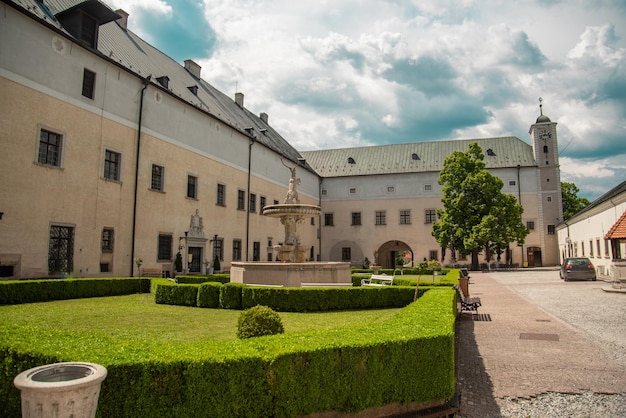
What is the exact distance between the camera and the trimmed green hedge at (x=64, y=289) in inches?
506

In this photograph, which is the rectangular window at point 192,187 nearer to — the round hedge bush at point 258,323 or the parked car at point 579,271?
the round hedge bush at point 258,323

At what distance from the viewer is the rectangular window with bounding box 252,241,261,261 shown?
1291 inches

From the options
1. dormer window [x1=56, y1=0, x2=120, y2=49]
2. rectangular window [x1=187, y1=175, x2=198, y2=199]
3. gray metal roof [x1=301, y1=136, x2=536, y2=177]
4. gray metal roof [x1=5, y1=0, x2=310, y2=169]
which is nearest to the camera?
dormer window [x1=56, y1=0, x2=120, y2=49]

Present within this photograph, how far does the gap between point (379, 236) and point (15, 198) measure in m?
36.5

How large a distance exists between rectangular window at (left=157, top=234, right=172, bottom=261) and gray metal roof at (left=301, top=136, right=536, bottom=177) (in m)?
28.3

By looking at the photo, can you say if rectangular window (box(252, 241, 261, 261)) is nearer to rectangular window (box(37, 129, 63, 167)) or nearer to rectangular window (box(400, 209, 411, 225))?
rectangular window (box(37, 129, 63, 167))

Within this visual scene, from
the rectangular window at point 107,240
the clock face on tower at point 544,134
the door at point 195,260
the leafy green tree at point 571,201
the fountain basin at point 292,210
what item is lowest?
the door at point 195,260

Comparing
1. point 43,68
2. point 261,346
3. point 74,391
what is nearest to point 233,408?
point 261,346

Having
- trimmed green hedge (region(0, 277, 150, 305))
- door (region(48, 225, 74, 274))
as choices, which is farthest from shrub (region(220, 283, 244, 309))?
door (region(48, 225, 74, 274))

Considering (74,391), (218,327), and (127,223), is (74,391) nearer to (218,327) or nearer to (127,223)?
(218,327)

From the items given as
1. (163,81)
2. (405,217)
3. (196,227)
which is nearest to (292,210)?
(196,227)

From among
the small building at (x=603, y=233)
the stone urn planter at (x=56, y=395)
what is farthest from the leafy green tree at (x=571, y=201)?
the stone urn planter at (x=56, y=395)

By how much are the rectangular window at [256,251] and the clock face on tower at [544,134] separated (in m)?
32.8

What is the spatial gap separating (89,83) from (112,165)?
12.4 feet
